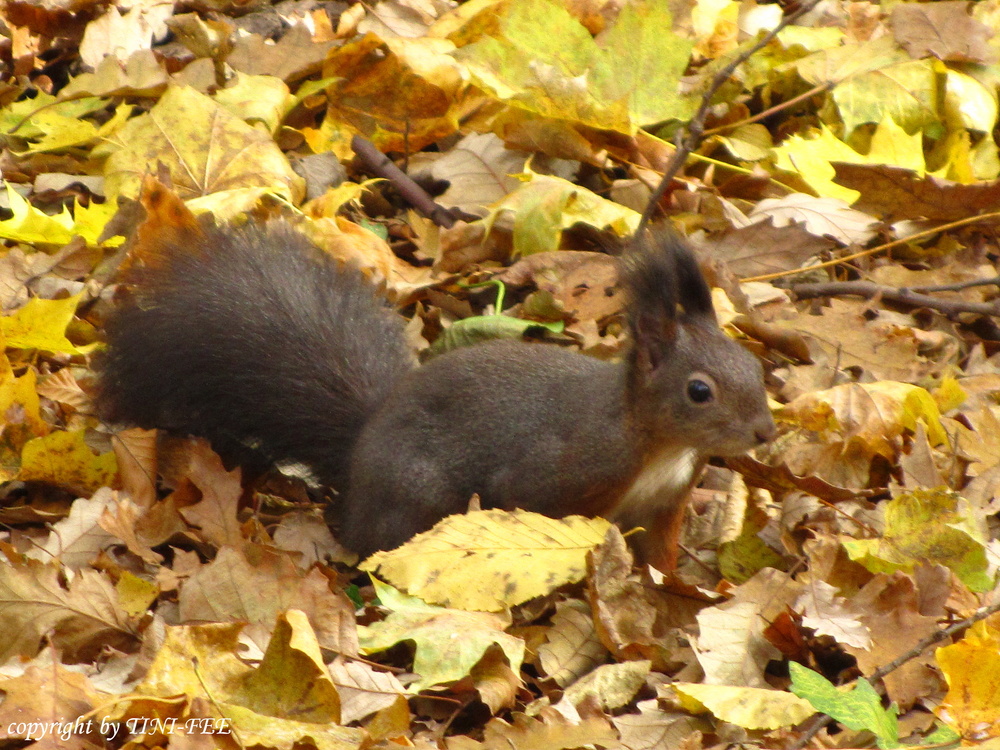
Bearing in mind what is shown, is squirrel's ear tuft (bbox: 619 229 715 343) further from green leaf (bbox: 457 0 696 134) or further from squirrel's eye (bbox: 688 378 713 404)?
green leaf (bbox: 457 0 696 134)

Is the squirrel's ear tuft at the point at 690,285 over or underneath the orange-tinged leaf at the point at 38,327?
over

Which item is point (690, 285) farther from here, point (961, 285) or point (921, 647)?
point (961, 285)

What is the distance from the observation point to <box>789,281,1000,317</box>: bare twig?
2922mm

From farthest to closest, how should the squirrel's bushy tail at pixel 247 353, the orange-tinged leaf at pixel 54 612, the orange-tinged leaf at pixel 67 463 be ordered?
the squirrel's bushy tail at pixel 247 353 → the orange-tinged leaf at pixel 67 463 → the orange-tinged leaf at pixel 54 612

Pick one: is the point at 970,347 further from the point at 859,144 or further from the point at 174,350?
the point at 174,350

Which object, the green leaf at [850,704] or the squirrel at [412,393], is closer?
the green leaf at [850,704]

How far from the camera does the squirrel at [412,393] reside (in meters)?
2.38

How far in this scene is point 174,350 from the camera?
2523mm

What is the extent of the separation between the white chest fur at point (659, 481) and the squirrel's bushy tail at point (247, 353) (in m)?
0.60

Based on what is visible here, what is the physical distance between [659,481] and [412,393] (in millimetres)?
542

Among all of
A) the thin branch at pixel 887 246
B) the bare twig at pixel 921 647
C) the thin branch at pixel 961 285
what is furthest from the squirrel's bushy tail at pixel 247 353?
the thin branch at pixel 961 285

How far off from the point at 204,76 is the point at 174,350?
1121 millimetres

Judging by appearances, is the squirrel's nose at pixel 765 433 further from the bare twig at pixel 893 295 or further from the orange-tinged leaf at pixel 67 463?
the orange-tinged leaf at pixel 67 463

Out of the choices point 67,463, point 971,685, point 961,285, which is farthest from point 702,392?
point 67,463
